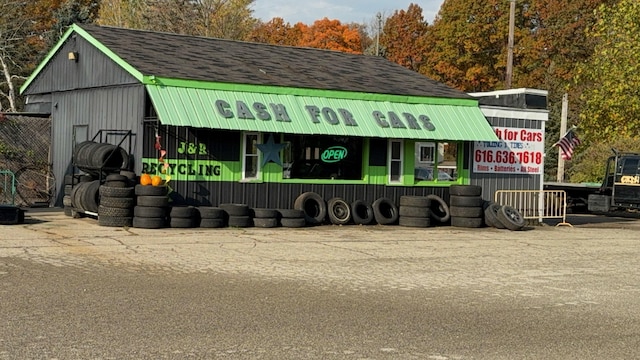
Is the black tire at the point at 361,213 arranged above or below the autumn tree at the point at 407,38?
below

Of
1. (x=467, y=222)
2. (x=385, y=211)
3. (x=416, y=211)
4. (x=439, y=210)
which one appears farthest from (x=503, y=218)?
(x=385, y=211)

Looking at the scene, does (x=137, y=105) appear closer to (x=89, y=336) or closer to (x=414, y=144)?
(x=414, y=144)

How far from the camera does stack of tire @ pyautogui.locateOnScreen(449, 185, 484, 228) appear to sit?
2430 centimetres

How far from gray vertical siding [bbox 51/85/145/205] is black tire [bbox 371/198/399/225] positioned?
22.0 feet

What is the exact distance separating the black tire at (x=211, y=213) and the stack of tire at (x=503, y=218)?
795cm

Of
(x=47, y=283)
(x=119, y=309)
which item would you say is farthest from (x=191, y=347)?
(x=47, y=283)

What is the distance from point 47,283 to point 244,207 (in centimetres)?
963

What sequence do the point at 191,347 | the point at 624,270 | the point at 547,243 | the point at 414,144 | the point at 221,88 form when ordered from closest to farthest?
the point at 191,347 → the point at 624,270 → the point at 547,243 → the point at 221,88 → the point at 414,144

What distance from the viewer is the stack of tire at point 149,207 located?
65.8ft

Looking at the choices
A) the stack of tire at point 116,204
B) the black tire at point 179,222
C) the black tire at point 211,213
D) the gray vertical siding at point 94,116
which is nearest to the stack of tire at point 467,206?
the black tire at point 211,213

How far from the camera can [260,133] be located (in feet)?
75.8

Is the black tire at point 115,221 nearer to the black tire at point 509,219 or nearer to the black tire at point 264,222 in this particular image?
the black tire at point 264,222

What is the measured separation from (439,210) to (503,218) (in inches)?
74.3

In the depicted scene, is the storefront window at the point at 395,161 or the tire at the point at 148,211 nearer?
the tire at the point at 148,211
